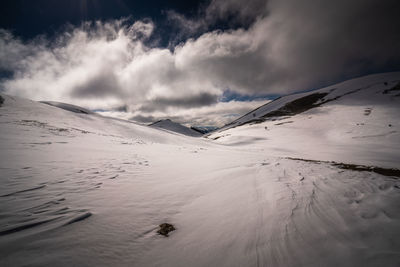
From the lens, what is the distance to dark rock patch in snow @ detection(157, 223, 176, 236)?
2383 mm

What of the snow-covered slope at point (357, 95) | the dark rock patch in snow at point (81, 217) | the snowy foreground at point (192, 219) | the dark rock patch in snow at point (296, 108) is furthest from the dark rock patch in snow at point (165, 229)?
the dark rock patch in snow at point (296, 108)

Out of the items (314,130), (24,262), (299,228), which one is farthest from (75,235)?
(314,130)

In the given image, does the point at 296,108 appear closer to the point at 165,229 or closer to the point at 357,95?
the point at 357,95

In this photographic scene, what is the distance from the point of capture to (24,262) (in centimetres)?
162

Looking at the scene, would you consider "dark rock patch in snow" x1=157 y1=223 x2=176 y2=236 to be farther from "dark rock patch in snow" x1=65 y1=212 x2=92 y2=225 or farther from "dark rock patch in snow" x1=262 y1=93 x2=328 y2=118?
"dark rock patch in snow" x1=262 y1=93 x2=328 y2=118

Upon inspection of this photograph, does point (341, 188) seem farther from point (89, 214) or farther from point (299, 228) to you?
point (89, 214)

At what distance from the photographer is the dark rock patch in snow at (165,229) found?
7.82ft

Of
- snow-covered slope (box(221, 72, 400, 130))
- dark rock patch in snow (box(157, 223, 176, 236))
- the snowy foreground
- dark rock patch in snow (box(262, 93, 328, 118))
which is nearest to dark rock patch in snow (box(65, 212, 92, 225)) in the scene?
the snowy foreground

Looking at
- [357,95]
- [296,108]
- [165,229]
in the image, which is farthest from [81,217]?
[296,108]

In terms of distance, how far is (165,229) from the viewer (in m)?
2.46

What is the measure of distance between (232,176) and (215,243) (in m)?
3.35

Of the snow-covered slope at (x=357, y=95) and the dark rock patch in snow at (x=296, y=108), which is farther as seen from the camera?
the dark rock patch in snow at (x=296, y=108)

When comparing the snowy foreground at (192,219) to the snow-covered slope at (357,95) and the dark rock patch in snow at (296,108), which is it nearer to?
the snow-covered slope at (357,95)

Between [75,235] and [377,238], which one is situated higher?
[75,235]
